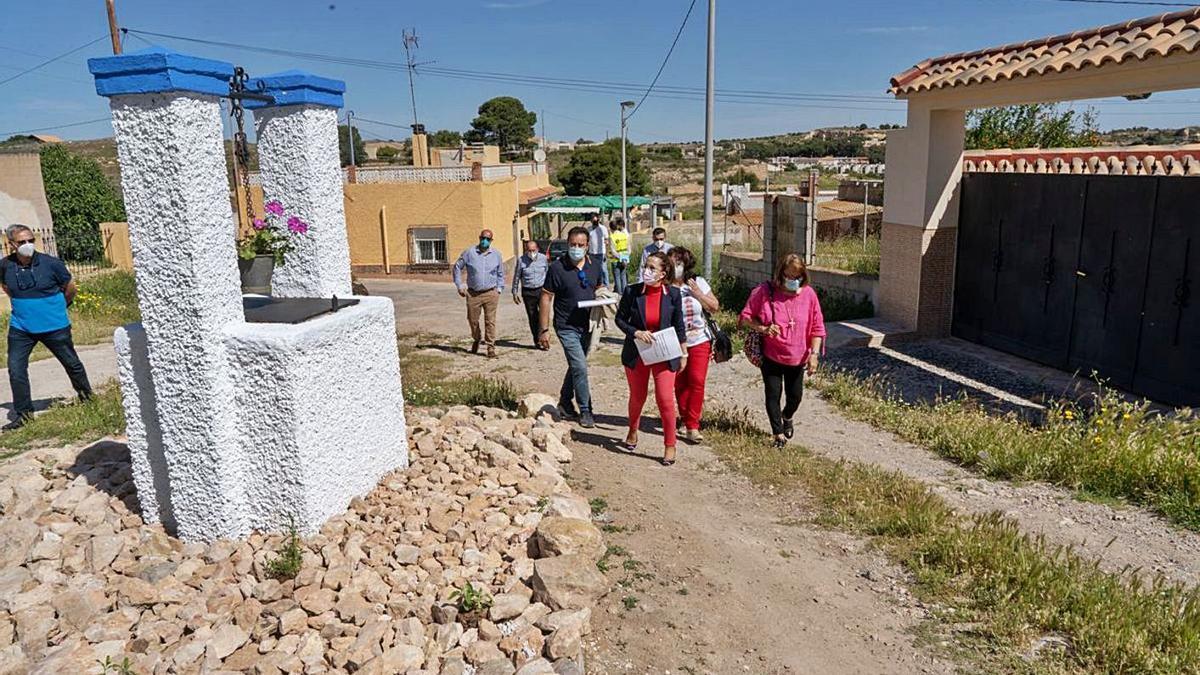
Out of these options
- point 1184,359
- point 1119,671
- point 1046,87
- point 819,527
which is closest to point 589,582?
point 819,527

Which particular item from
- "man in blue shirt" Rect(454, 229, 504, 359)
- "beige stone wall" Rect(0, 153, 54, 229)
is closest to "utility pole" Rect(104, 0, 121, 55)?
"beige stone wall" Rect(0, 153, 54, 229)

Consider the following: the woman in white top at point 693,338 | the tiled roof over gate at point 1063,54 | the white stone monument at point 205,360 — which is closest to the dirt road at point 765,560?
the woman in white top at point 693,338

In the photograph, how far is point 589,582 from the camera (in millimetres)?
3770

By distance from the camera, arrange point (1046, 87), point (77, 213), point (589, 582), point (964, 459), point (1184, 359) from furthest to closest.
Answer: point (77, 213)
point (1046, 87)
point (1184, 359)
point (964, 459)
point (589, 582)

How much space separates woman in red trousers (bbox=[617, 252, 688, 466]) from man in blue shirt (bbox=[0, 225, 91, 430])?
494cm

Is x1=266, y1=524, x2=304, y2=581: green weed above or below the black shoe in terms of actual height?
above

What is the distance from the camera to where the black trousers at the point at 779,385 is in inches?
247

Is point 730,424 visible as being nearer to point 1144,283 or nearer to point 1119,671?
point 1119,671

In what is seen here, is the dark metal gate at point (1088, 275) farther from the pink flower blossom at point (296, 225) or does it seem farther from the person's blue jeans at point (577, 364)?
the pink flower blossom at point (296, 225)

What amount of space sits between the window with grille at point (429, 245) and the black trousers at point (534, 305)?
15457 mm

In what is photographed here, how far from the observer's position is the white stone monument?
389 centimetres

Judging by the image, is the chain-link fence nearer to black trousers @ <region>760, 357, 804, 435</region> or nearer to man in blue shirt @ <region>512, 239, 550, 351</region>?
man in blue shirt @ <region>512, 239, 550, 351</region>

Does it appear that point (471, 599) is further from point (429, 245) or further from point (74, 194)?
point (74, 194)

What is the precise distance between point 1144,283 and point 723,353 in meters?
4.91
